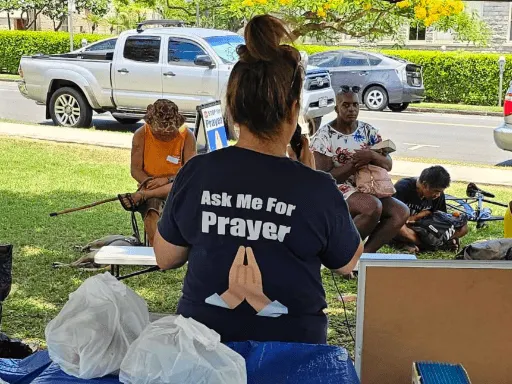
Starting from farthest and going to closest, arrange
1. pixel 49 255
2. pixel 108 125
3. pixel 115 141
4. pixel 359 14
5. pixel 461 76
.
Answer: pixel 461 76 → pixel 108 125 → pixel 115 141 → pixel 359 14 → pixel 49 255

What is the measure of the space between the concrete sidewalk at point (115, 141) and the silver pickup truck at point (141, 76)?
0.48 metres

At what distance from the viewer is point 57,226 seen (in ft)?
22.6

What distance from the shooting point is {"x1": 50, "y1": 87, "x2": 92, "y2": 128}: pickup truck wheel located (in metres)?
12.3

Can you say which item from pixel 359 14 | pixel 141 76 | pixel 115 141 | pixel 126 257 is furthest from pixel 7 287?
pixel 141 76

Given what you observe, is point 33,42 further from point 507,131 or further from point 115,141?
point 507,131

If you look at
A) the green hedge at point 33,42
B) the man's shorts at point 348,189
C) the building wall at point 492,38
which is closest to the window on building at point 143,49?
the man's shorts at point 348,189

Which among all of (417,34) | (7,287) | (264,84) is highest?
(417,34)

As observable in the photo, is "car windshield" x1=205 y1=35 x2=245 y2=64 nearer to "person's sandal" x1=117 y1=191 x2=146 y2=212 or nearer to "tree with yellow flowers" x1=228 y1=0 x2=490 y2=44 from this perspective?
"tree with yellow flowers" x1=228 y1=0 x2=490 y2=44

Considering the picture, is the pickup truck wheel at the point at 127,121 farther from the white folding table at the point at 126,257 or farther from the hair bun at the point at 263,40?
the hair bun at the point at 263,40

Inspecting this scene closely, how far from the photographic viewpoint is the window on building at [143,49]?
11.8m

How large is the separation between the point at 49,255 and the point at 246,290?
13.7ft

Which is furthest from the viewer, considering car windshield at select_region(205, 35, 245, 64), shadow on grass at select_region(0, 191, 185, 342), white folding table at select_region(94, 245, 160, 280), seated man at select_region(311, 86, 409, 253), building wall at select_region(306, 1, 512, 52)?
building wall at select_region(306, 1, 512, 52)

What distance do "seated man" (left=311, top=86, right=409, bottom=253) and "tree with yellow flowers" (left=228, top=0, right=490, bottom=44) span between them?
2.24 feet

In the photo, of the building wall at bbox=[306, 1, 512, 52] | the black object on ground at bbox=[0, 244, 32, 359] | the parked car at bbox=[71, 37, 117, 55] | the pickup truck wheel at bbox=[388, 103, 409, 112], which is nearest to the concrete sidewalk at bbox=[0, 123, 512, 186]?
the parked car at bbox=[71, 37, 117, 55]
